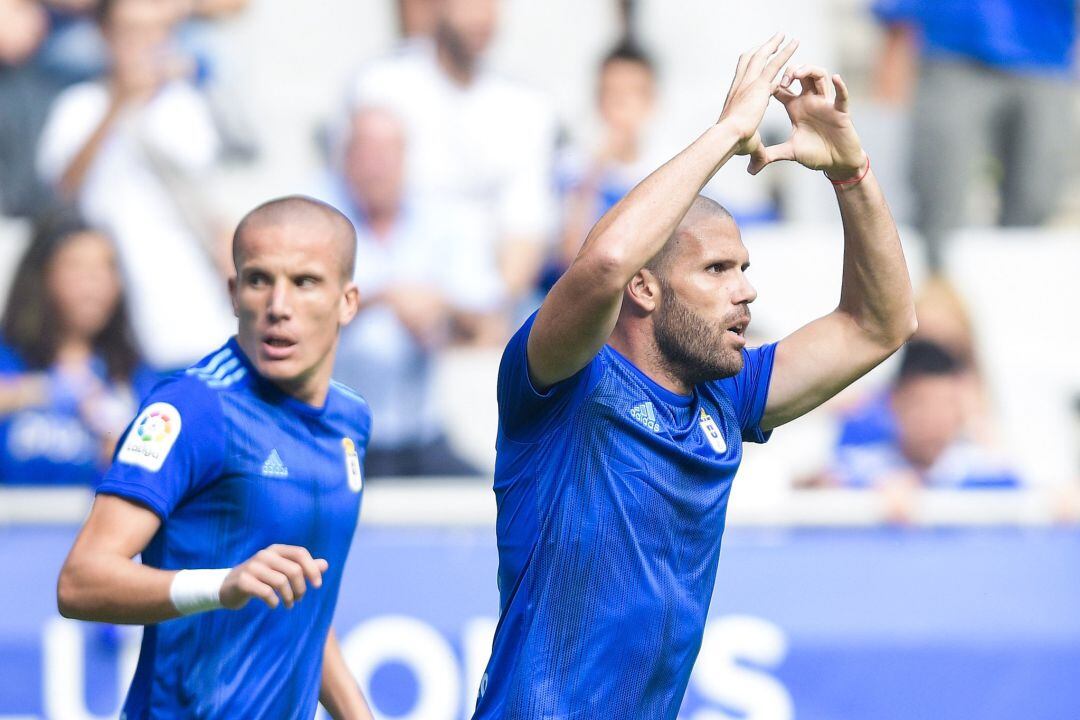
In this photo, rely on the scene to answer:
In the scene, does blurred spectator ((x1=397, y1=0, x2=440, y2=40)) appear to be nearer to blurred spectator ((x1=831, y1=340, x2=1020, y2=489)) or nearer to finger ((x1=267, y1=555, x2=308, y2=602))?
blurred spectator ((x1=831, y1=340, x2=1020, y2=489))

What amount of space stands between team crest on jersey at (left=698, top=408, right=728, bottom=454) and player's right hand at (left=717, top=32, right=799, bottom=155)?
71cm

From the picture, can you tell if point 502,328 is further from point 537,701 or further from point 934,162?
point 537,701

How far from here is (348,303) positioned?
424cm

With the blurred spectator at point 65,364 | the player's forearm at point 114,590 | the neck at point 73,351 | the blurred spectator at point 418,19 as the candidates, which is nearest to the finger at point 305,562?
the player's forearm at point 114,590

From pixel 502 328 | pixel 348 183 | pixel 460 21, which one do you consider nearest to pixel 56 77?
pixel 348 183

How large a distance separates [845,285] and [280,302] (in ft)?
5.03

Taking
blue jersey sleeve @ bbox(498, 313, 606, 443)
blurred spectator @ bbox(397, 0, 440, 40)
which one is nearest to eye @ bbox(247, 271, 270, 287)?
blue jersey sleeve @ bbox(498, 313, 606, 443)

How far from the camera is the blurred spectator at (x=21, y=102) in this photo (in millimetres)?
8594

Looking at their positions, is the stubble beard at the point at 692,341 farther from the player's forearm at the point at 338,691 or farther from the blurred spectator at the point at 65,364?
the blurred spectator at the point at 65,364

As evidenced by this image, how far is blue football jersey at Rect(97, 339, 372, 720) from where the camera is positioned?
3.70m

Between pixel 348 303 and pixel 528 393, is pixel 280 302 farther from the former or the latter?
pixel 528 393

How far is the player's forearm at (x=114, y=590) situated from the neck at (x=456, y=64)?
5699 millimetres

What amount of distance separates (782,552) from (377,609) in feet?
6.12

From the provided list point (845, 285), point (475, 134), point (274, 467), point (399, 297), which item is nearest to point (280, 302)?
point (274, 467)
